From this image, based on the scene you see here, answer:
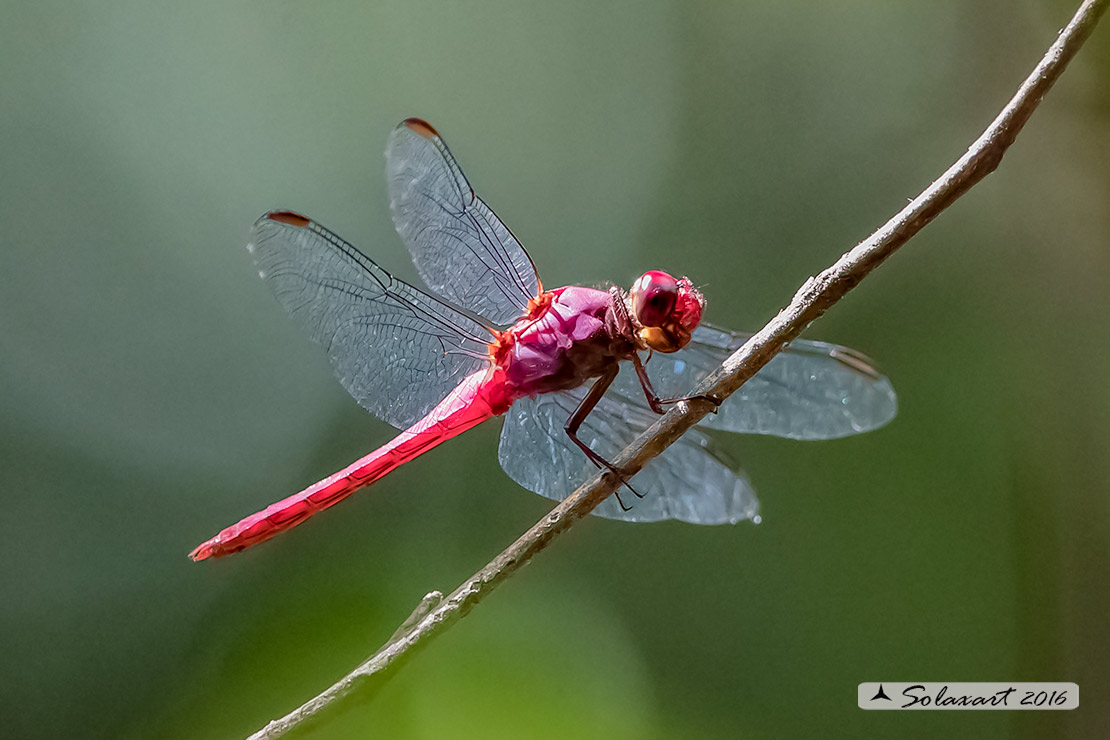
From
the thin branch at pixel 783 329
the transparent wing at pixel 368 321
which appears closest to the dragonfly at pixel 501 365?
the transparent wing at pixel 368 321

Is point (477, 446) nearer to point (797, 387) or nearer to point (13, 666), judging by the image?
point (797, 387)

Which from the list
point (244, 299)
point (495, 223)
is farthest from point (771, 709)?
point (244, 299)

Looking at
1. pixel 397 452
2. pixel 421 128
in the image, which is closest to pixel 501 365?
pixel 397 452

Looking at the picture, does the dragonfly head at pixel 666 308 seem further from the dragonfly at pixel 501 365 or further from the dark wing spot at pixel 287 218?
the dark wing spot at pixel 287 218

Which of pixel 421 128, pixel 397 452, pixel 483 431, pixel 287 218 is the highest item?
pixel 421 128

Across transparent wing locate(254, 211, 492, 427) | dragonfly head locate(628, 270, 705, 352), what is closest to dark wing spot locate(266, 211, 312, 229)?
transparent wing locate(254, 211, 492, 427)

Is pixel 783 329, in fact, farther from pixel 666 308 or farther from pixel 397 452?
pixel 397 452

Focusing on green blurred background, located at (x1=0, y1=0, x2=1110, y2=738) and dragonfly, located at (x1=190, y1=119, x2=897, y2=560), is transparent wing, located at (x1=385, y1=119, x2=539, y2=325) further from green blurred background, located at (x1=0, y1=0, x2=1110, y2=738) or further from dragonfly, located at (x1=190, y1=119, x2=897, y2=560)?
green blurred background, located at (x1=0, y1=0, x2=1110, y2=738)
